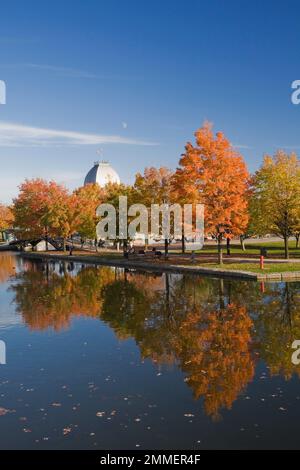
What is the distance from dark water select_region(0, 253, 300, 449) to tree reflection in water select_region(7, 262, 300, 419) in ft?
0.18

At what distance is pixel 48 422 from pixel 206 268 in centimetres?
3231

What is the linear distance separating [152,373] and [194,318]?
8.57m

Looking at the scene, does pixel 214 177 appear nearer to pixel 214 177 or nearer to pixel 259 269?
pixel 214 177

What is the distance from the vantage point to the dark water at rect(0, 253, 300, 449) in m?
11.6

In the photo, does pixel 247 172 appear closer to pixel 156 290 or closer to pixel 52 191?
pixel 156 290

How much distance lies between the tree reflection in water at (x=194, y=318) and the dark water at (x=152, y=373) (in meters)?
0.05

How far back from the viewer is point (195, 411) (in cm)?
1283

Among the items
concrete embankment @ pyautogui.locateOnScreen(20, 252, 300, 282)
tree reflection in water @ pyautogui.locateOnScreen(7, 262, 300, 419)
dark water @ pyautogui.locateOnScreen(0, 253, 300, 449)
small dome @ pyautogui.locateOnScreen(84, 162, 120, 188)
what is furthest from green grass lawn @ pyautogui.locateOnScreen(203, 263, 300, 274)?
small dome @ pyautogui.locateOnScreen(84, 162, 120, 188)

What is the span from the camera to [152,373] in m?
16.1

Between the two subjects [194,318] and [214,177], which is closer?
[194,318]

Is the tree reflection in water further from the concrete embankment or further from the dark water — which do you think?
the concrete embankment

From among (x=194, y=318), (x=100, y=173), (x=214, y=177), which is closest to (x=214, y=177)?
(x=214, y=177)

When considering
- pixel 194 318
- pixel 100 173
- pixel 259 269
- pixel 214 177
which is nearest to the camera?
pixel 194 318

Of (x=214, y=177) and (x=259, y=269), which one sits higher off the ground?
(x=214, y=177)
